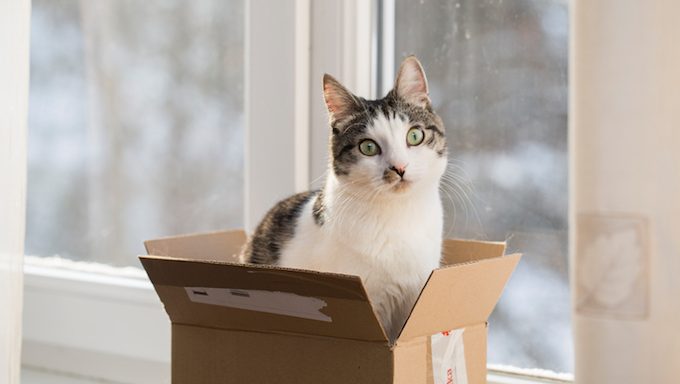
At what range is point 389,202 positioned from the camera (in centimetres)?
109

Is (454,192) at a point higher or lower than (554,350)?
higher

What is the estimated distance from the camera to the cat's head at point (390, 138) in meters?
1.07

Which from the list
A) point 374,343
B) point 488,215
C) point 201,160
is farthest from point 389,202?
point 201,160

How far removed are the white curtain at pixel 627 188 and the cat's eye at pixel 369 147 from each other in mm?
250

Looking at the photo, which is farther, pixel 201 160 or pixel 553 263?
pixel 201 160

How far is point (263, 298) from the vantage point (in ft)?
3.20

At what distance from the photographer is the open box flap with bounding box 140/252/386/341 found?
0.91 m

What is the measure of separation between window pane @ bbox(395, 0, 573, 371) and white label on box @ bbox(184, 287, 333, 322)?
499mm

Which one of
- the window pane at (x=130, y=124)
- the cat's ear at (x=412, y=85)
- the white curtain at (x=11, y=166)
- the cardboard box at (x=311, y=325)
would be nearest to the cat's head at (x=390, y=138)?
the cat's ear at (x=412, y=85)

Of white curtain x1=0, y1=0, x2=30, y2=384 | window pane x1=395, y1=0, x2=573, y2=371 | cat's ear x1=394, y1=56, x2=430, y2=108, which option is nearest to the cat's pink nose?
cat's ear x1=394, y1=56, x2=430, y2=108

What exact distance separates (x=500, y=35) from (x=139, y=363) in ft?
3.17

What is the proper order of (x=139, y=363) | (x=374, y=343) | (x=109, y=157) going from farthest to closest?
(x=109, y=157) → (x=139, y=363) → (x=374, y=343)

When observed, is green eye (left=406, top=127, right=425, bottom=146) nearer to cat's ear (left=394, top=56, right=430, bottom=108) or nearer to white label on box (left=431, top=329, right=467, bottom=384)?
cat's ear (left=394, top=56, right=430, bottom=108)

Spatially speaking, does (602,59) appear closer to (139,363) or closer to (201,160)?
(201,160)
